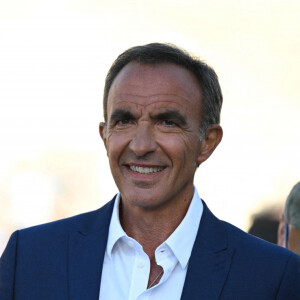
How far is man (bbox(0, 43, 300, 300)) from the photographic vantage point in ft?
10.2

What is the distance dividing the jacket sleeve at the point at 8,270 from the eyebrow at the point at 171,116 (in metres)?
0.78

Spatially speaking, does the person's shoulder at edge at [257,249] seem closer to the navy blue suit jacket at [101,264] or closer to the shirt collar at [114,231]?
the navy blue suit jacket at [101,264]

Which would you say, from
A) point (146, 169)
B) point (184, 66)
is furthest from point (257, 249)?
point (184, 66)

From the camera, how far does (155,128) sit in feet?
10.4

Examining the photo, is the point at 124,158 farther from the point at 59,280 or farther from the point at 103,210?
the point at 59,280

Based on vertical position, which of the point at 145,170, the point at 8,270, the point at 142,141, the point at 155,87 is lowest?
the point at 8,270

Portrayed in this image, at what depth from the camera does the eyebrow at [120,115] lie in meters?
3.18

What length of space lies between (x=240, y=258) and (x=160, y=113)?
2.19 feet

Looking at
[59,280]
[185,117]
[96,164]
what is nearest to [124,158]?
[185,117]

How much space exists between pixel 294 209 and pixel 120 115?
1.09 metres

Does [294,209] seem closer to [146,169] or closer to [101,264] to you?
[146,169]

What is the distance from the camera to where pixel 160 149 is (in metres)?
3.14

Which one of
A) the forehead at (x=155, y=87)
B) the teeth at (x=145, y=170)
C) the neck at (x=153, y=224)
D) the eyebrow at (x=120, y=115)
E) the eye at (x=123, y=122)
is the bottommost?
the neck at (x=153, y=224)

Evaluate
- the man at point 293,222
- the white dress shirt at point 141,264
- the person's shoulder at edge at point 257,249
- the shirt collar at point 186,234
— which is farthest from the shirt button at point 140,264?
the man at point 293,222
